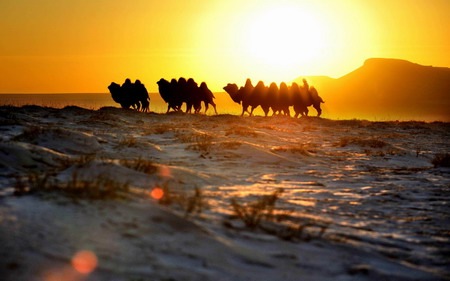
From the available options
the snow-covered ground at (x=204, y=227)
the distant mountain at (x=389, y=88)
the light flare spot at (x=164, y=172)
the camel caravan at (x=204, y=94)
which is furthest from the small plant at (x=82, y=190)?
the distant mountain at (x=389, y=88)

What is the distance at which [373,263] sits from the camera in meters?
2.86

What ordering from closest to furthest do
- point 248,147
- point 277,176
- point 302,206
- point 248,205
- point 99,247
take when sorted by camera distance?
point 99,247 → point 248,205 → point 302,206 → point 277,176 → point 248,147

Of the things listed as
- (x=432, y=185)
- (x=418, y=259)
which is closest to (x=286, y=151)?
(x=432, y=185)

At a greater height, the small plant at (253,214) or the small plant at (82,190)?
the small plant at (82,190)

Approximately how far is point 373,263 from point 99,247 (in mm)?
1870

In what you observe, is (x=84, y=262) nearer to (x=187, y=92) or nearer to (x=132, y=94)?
(x=187, y=92)

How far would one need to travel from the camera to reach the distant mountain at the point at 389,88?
147m

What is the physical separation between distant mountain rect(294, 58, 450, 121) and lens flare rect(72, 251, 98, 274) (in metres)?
144

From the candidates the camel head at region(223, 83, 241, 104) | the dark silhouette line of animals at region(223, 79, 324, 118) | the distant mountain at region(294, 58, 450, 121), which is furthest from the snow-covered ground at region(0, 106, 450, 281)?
the distant mountain at region(294, 58, 450, 121)

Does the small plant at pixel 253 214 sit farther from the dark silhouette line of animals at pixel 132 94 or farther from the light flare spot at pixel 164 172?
the dark silhouette line of animals at pixel 132 94

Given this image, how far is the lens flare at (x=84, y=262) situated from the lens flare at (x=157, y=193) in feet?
4.62

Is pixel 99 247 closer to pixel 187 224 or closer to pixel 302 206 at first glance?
pixel 187 224

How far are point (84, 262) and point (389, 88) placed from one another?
577ft

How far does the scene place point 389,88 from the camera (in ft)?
536
